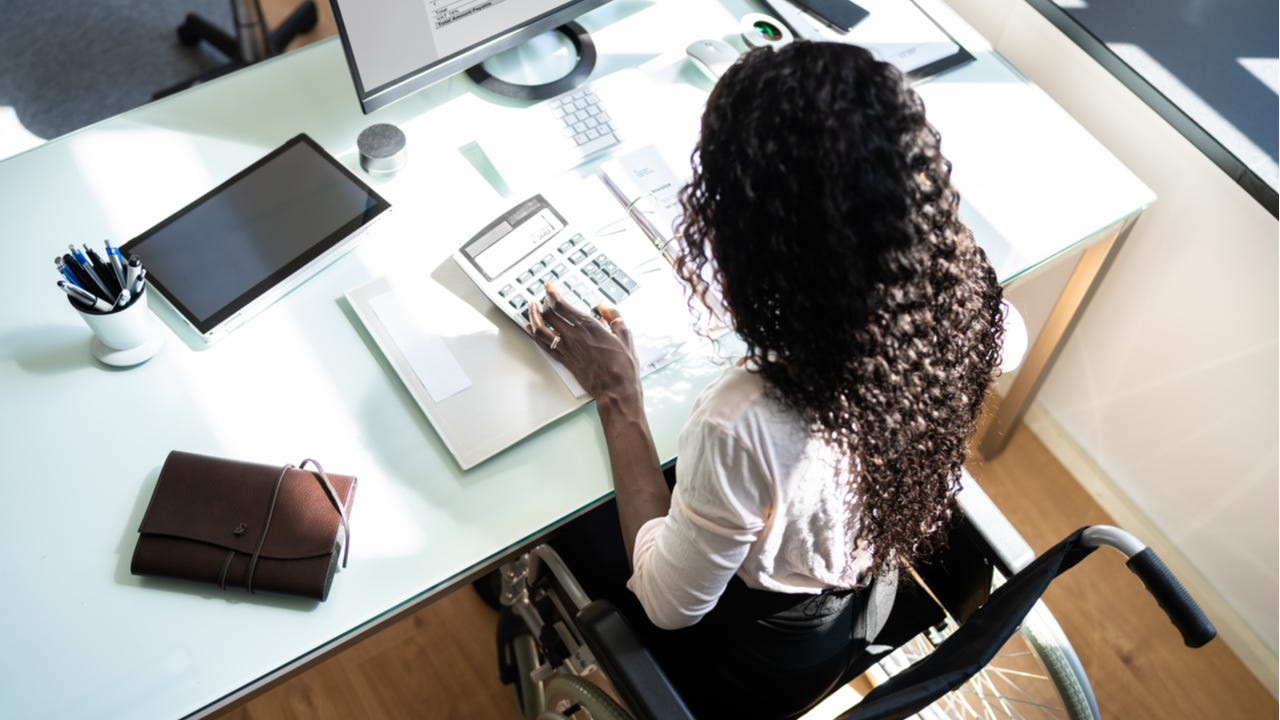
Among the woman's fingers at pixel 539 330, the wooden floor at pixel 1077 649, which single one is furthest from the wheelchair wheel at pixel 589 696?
the wooden floor at pixel 1077 649

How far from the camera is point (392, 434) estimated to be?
1177mm

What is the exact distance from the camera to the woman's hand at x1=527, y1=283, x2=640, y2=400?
1.19 meters

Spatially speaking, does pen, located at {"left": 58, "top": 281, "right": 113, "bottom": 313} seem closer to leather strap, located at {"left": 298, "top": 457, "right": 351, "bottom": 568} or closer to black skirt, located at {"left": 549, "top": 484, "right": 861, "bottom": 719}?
leather strap, located at {"left": 298, "top": 457, "right": 351, "bottom": 568}

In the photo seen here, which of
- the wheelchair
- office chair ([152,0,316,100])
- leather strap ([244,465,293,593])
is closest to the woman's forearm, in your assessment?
the wheelchair

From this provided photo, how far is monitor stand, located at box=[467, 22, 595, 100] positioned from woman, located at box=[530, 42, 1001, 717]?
1.87 feet

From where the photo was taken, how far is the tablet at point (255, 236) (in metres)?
1.23

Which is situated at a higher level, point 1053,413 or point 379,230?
point 379,230

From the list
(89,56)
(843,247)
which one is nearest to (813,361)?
(843,247)

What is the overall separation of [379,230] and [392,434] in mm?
302

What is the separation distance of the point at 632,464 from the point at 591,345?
156 mm

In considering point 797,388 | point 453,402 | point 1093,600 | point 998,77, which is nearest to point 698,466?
point 797,388

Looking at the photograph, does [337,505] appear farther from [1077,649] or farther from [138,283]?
[1077,649]

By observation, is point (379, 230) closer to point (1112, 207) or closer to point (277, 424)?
point (277, 424)

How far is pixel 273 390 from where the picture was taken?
1197mm
